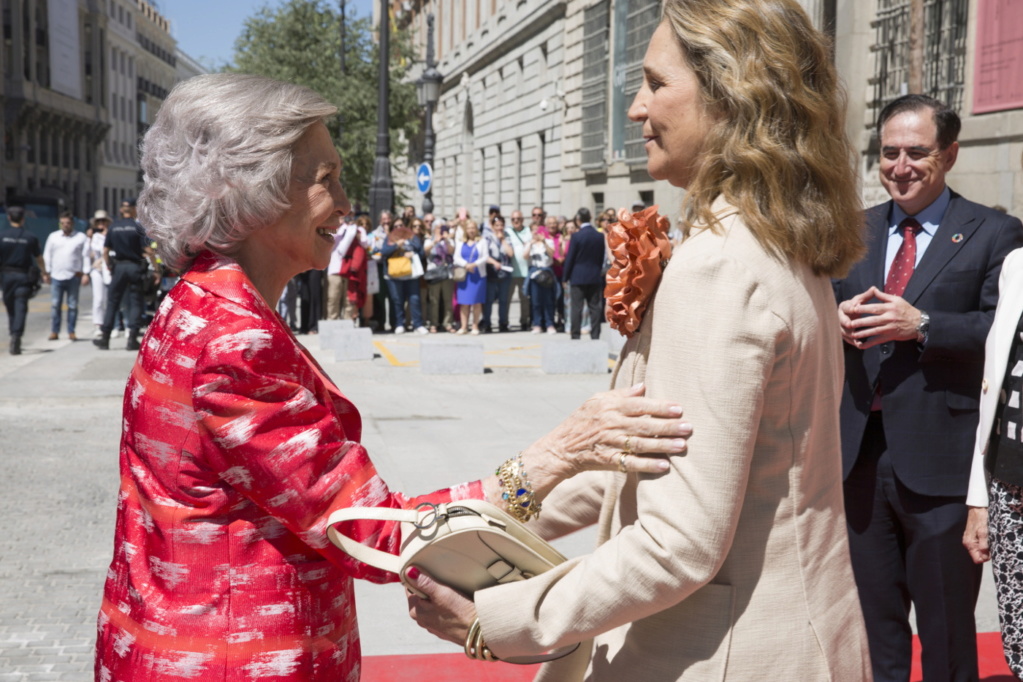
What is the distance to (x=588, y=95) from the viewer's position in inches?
1099

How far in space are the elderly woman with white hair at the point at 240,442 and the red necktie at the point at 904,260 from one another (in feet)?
6.18

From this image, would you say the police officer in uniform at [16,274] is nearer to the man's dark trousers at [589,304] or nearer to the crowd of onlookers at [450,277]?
the crowd of onlookers at [450,277]

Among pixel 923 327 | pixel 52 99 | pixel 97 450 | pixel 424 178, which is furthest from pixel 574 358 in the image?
pixel 52 99

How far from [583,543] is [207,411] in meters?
4.47

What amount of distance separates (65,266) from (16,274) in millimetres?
1822

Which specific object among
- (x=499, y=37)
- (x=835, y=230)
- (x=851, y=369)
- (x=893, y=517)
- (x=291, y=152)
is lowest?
(x=893, y=517)

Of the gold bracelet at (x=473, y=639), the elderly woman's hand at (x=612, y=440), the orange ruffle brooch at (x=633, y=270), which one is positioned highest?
the orange ruffle brooch at (x=633, y=270)

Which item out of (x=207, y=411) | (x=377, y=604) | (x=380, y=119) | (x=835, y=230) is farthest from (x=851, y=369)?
(x=380, y=119)

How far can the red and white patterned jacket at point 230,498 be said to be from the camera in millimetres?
1841

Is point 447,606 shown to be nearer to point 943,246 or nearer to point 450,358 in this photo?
point 943,246

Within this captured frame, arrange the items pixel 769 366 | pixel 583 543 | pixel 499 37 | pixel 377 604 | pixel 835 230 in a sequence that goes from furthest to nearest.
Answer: pixel 499 37 < pixel 583 543 < pixel 377 604 < pixel 835 230 < pixel 769 366

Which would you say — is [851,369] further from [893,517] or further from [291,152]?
[291,152]

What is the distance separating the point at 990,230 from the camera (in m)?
3.29

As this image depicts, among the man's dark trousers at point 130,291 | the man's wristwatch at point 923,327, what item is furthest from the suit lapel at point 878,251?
the man's dark trousers at point 130,291
